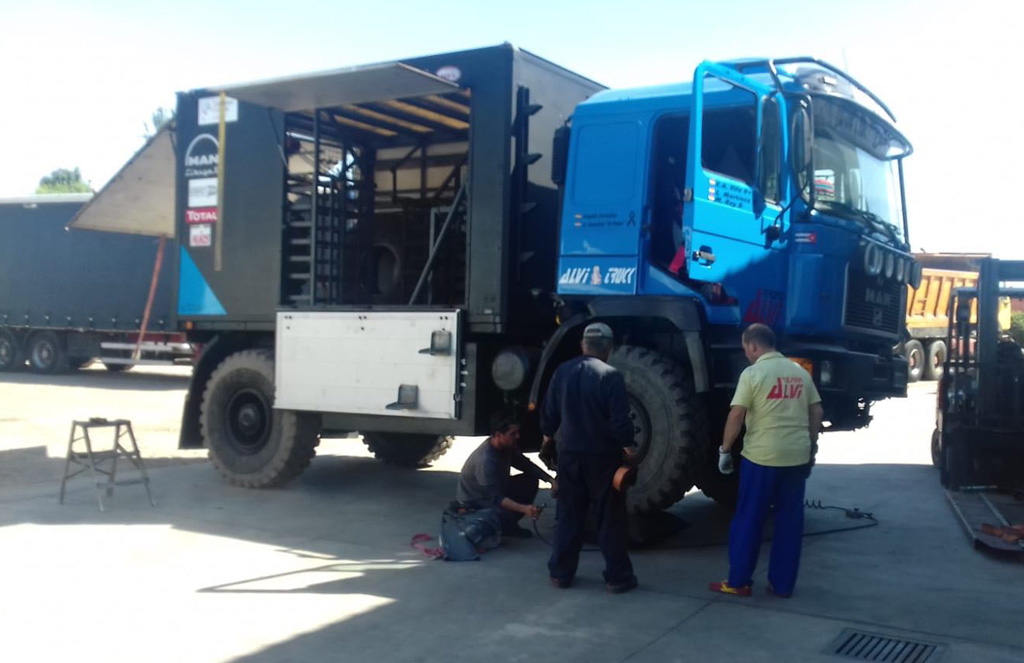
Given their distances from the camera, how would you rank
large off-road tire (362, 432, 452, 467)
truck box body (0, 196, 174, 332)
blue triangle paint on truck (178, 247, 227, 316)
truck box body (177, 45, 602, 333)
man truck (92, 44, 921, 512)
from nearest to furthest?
1. man truck (92, 44, 921, 512)
2. truck box body (177, 45, 602, 333)
3. blue triangle paint on truck (178, 247, 227, 316)
4. large off-road tire (362, 432, 452, 467)
5. truck box body (0, 196, 174, 332)

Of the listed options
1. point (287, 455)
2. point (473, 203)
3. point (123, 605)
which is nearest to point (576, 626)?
point (123, 605)

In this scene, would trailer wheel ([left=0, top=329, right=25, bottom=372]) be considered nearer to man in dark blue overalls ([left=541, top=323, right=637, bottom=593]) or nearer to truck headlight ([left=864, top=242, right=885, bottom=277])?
man in dark blue overalls ([left=541, top=323, right=637, bottom=593])

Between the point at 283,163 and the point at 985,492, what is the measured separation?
7347 mm

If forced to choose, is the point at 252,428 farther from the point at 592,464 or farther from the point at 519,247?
the point at 592,464

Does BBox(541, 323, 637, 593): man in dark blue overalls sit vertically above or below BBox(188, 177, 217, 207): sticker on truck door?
below

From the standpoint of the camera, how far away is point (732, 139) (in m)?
7.42

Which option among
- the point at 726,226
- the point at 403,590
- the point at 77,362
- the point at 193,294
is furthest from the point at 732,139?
the point at 77,362

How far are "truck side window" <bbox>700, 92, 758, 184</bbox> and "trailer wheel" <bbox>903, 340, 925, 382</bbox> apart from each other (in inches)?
741

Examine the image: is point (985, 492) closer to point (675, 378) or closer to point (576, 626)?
point (675, 378)

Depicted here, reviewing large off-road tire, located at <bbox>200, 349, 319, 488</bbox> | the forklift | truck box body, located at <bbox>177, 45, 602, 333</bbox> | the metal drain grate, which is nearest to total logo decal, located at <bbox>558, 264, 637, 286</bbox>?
truck box body, located at <bbox>177, 45, 602, 333</bbox>

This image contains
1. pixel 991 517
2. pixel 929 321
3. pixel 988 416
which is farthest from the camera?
pixel 929 321

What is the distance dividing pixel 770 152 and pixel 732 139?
29 centimetres

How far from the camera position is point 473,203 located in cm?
812

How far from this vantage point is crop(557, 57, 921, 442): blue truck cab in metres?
7.12
